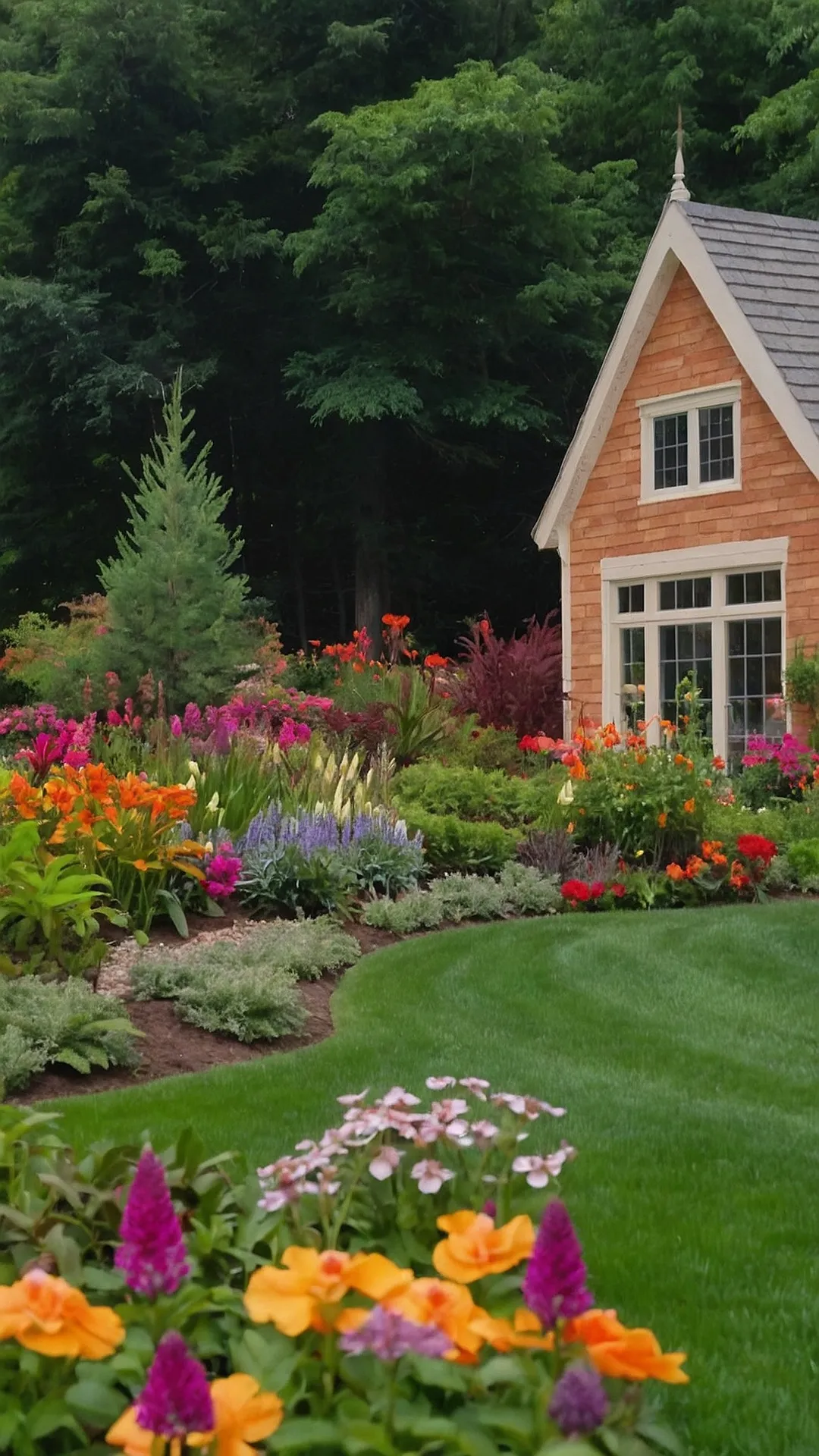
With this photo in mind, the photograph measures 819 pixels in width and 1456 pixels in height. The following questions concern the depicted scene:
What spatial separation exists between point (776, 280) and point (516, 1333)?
13.7 meters

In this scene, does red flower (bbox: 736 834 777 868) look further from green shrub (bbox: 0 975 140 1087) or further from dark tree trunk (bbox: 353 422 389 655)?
dark tree trunk (bbox: 353 422 389 655)

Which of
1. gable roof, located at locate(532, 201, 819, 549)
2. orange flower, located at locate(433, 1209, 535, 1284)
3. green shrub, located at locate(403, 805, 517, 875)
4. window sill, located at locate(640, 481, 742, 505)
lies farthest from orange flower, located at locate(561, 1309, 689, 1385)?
window sill, located at locate(640, 481, 742, 505)

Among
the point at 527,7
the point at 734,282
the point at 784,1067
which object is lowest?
the point at 784,1067

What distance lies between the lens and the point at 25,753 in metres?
7.70

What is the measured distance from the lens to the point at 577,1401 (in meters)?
1.69

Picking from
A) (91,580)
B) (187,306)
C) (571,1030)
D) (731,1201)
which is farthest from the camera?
(91,580)

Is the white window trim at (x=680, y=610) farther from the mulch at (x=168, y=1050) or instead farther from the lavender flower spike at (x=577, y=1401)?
the lavender flower spike at (x=577, y=1401)

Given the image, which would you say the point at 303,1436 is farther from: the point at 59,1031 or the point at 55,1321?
the point at 59,1031

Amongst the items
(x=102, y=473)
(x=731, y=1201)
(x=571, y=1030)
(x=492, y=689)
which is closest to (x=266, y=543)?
(x=102, y=473)

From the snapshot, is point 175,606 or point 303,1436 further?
point 175,606

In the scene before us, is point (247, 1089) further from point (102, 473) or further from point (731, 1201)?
point (102, 473)

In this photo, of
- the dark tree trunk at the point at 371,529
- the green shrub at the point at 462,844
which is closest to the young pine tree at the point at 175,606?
the green shrub at the point at 462,844

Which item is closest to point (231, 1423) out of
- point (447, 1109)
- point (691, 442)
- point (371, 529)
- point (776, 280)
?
point (447, 1109)

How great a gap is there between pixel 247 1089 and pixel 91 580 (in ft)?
71.5
